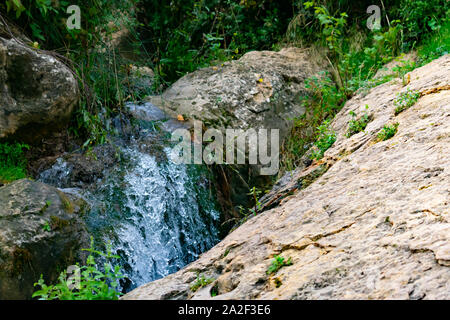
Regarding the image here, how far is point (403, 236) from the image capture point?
1.83m

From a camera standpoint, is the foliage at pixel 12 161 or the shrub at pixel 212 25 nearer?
the foliage at pixel 12 161

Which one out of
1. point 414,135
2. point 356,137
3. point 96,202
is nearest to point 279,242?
point 414,135

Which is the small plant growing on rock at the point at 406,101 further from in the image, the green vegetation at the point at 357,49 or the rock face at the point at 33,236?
the rock face at the point at 33,236

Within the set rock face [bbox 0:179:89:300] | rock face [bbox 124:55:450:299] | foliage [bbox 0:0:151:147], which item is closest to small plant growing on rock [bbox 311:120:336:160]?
rock face [bbox 124:55:450:299]

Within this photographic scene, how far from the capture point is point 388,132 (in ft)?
10.4

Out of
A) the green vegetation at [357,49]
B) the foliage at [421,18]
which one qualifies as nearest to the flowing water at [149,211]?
the green vegetation at [357,49]

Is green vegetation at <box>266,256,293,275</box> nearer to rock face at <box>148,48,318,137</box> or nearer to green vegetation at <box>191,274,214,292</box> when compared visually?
green vegetation at <box>191,274,214,292</box>

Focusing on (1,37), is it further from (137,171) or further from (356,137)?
(356,137)

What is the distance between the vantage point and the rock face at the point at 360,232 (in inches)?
64.8

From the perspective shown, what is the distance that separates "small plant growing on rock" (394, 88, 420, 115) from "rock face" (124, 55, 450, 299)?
52mm

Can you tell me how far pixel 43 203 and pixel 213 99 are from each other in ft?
9.00

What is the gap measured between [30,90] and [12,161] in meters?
0.75

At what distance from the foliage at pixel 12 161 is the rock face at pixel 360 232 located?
7.89 ft

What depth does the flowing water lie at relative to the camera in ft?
13.0
